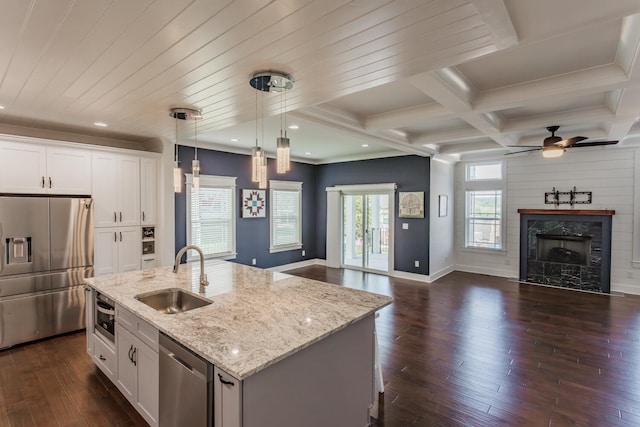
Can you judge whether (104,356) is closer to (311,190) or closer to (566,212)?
(311,190)

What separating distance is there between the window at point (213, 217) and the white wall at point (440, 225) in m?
4.07

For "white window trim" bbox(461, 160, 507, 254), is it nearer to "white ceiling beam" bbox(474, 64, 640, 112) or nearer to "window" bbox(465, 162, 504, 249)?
"window" bbox(465, 162, 504, 249)

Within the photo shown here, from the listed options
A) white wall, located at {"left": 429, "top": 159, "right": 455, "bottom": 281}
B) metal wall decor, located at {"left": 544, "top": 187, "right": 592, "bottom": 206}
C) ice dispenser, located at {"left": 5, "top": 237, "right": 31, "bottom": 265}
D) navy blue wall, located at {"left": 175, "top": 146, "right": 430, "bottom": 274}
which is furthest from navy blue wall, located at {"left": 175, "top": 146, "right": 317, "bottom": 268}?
metal wall decor, located at {"left": 544, "top": 187, "right": 592, "bottom": 206}

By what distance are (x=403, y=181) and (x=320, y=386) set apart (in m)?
5.76

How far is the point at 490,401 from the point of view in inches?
105

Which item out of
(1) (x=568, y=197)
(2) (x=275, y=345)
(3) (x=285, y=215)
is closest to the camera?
(2) (x=275, y=345)

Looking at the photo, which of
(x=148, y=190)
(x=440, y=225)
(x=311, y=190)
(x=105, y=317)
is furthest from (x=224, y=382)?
(x=311, y=190)

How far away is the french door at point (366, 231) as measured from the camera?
767 centimetres

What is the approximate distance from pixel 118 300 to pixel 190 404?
114cm

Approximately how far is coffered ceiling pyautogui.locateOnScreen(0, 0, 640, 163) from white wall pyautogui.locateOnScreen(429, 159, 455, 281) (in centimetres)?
250

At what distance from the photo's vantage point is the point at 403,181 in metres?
7.07

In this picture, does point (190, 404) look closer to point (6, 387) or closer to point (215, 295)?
point (215, 295)

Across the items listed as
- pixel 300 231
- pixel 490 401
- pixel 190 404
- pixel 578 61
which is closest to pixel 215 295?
pixel 190 404

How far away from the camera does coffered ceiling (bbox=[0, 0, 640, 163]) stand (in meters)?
1.61
